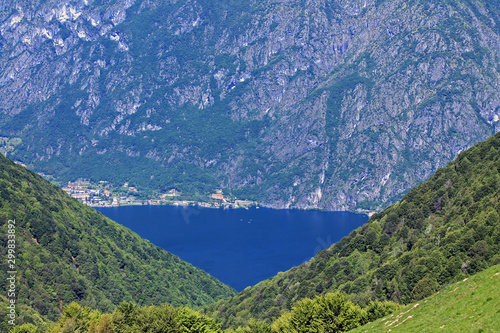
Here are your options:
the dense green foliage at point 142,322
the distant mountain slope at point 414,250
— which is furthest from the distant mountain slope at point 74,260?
the dense green foliage at point 142,322

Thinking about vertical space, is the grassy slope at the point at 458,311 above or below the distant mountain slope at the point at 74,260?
below

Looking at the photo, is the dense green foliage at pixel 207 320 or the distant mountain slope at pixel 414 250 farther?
the distant mountain slope at pixel 414 250

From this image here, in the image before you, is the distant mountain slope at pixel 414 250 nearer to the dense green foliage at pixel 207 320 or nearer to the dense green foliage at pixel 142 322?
the dense green foliage at pixel 207 320

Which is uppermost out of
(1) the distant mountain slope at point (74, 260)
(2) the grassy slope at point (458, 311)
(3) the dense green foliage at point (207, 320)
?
(1) the distant mountain slope at point (74, 260)

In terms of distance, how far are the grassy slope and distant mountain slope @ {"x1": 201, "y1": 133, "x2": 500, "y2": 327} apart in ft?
45.5

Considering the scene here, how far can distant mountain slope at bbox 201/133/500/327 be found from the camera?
62531mm

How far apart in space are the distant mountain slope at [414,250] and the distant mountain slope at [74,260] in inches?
836

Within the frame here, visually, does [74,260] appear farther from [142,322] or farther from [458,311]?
[458,311]

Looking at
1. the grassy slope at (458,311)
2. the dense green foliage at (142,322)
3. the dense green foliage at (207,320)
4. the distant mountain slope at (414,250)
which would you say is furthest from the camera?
the distant mountain slope at (414,250)

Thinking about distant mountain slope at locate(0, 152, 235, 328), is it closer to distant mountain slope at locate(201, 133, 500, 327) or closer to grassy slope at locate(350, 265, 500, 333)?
distant mountain slope at locate(201, 133, 500, 327)

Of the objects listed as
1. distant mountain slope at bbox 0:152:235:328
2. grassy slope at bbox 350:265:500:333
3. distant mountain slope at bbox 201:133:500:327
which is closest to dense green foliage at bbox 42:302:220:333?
grassy slope at bbox 350:265:500:333

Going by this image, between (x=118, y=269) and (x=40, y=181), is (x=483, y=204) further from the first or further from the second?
(x=40, y=181)

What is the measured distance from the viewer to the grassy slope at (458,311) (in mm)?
35781

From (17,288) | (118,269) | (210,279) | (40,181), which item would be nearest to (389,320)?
(17,288)
